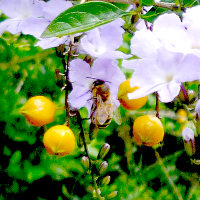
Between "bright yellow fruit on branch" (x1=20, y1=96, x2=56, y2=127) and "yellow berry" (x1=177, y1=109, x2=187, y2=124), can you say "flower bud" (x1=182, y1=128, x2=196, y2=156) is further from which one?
A: "yellow berry" (x1=177, y1=109, x2=187, y2=124)

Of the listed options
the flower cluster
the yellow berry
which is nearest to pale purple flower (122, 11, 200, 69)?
the flower cluster

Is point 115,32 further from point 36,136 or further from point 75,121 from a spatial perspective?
point 36,136

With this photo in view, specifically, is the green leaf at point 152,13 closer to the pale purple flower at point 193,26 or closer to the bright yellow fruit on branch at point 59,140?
the pale purple flower at point 193,26

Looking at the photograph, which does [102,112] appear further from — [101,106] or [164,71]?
[164,71]

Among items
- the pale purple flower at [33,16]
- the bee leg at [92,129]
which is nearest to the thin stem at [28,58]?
the pale purple flower at [33,16]

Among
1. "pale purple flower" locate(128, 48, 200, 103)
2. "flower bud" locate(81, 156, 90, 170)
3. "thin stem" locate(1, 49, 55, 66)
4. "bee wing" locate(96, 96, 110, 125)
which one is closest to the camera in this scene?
"pale purple flower" locate(128, 48, 200, 103)

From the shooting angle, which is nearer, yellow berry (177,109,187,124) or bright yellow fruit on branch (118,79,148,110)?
bright yellow fruit on branch (118,79,148,110)

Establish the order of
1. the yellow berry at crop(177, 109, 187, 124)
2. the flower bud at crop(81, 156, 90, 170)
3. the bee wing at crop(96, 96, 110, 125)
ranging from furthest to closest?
the yellow berry at crop(177, 109, 187, 124)
the flower bud at crop(81, 156, 90, 170)
the bee wing at crop(96, 96, 110, 125)
